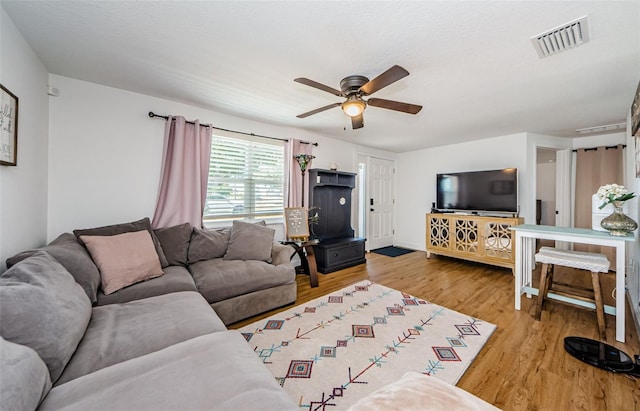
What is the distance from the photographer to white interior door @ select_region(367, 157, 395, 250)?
5.17 meters

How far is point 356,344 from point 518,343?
1.34 m

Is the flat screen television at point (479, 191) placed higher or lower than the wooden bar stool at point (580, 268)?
higher

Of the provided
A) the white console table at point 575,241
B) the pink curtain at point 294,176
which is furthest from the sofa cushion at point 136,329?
the white console table at point 575,241

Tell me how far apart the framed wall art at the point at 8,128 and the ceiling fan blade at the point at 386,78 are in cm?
238

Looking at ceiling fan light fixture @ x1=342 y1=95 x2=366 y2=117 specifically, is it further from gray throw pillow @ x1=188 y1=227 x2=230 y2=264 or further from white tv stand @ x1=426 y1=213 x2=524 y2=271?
white tv stand @ x1=426 y1=213 x2=524 y2=271

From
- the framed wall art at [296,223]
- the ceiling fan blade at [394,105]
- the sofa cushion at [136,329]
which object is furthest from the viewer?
the framed wall art at [296,223]

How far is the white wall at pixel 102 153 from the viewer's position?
229 centimetres

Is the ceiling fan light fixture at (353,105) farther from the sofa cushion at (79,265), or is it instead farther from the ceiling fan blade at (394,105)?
the sofa cushion at (79,265)

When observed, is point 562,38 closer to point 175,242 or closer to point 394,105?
point 394,105

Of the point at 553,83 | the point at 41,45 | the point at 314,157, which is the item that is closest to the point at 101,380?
the point at 41,45

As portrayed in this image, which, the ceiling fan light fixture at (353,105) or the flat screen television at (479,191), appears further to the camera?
the flat screen television at (479,191)

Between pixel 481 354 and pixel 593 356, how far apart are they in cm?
78

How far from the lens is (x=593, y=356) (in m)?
1.76

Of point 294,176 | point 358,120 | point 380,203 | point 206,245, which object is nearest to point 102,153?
point 206,245
